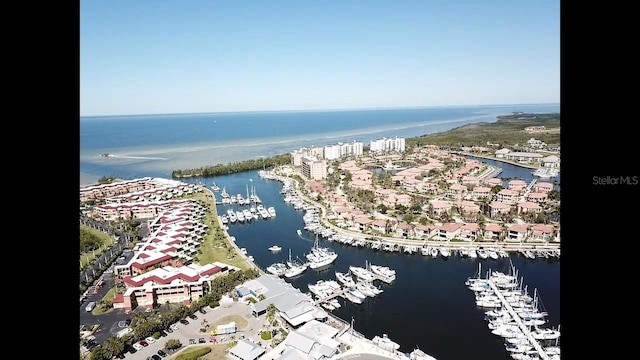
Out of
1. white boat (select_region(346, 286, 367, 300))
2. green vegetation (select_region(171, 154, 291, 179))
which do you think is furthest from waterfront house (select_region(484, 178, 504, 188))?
green vegetation (select_region(171, 154, 291, 179))

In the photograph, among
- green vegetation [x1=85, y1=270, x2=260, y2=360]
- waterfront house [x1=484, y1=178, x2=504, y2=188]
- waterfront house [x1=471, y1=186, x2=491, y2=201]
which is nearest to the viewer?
green vegetation [x1=85, y1=270, x2=260, y2=360]

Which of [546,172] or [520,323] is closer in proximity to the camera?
[520,323]

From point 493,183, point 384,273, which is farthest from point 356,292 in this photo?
point 493,183

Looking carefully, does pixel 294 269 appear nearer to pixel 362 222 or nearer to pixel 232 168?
pixel 362 222

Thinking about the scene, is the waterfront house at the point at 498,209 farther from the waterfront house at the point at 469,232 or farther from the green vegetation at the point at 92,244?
the green vegetation at the point at 92,244

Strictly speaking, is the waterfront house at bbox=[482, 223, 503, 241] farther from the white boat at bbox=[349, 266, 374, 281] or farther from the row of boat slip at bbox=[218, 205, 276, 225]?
the row of boat slip at bbox=[218, 205, 276, 225]
